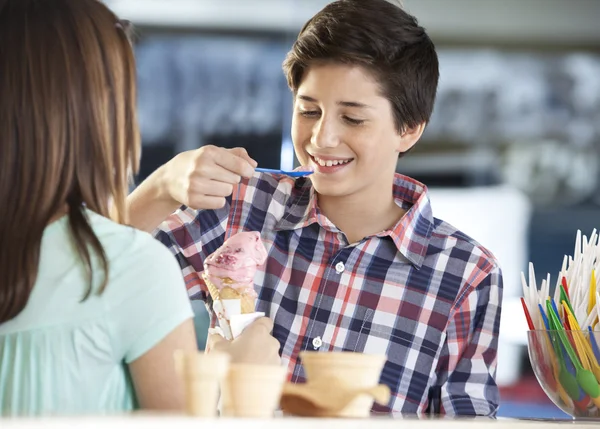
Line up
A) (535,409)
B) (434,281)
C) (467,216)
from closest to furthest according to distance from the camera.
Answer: (434,281) < (535,409) < (467,216)

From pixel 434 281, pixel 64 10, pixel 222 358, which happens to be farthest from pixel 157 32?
pixel 222 358

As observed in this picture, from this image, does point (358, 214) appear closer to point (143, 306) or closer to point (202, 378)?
point (143, 306)

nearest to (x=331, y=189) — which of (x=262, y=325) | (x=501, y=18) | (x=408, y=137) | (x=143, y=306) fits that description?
(x=408, y=137)

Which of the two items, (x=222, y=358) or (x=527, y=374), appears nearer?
(x=222, y=358)

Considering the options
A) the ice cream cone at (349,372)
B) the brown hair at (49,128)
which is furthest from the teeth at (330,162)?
the ice cream cone at (349,372)

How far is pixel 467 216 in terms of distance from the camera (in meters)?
4.50

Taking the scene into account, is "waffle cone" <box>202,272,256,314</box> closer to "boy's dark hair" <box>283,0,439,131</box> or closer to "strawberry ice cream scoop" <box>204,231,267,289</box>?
"strawberry ice cream scoop" <box>204,231,267,289</box>

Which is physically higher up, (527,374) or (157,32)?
(157,32)

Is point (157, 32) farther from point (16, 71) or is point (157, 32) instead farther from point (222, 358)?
point (222, 358)

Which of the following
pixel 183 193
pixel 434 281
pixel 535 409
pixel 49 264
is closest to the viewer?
pixel 49 264

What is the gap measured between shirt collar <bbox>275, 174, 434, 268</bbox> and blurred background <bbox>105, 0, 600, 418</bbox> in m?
2.45

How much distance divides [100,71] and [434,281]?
881 mm

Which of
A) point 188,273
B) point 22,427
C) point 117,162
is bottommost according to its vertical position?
point 188,273

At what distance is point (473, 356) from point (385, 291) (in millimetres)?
213
